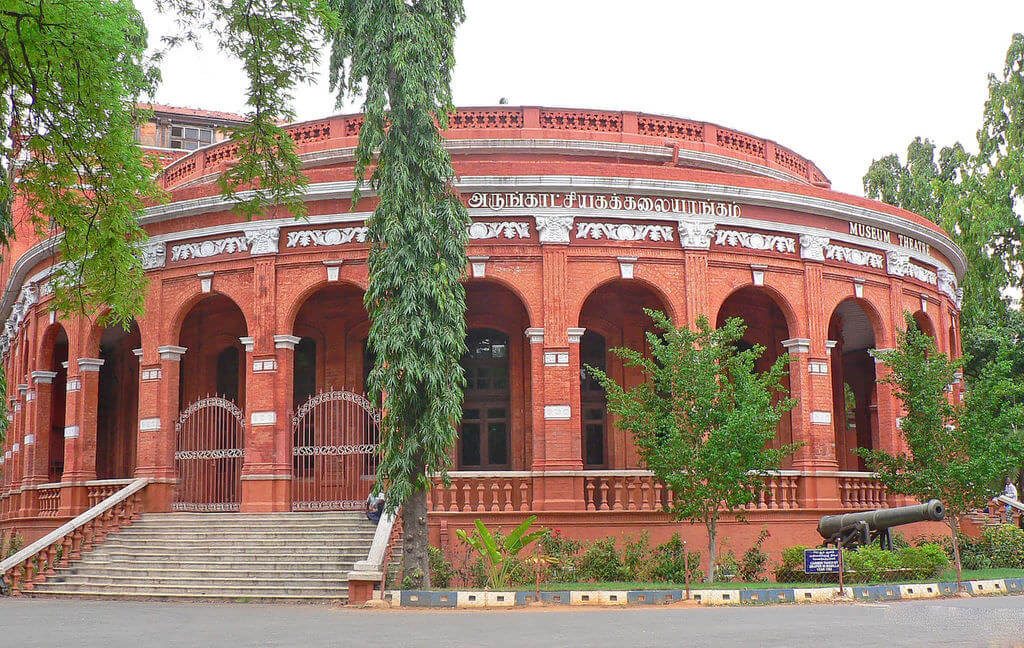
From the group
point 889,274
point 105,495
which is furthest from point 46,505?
point 889,274

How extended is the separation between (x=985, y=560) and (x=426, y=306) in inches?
Result: 485

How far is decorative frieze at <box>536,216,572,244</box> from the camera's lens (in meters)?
20.2

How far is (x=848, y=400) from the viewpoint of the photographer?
32.4 metres

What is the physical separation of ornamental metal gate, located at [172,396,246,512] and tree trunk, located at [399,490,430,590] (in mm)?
5843

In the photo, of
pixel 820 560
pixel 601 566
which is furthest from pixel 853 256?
pixel 601 566

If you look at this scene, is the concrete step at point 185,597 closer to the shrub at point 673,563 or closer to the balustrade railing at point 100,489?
the balustrade railing at point 100,489

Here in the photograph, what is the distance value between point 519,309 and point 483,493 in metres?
5.25

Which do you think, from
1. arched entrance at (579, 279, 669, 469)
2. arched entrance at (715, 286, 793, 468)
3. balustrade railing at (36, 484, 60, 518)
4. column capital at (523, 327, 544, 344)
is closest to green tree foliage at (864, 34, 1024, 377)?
arched entrance at (715, 286, 793, 468)

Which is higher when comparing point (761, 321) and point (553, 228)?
point (553, 228)

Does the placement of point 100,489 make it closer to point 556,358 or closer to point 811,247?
point 556,358

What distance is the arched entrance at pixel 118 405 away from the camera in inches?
1057

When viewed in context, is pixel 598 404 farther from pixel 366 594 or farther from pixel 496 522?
pixel 366 594

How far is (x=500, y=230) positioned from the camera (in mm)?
20344

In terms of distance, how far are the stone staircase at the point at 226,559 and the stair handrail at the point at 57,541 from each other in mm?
356
